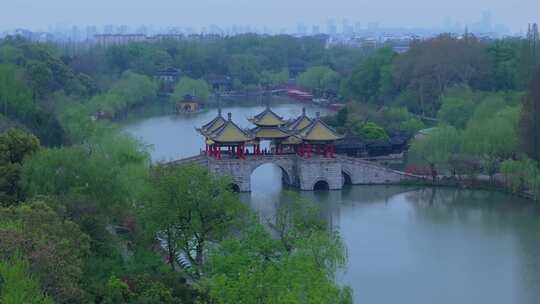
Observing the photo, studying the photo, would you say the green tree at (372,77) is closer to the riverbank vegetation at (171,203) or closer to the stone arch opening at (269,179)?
the riverbank vegetation at (171,203)

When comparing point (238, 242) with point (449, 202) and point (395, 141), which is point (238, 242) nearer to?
point (449, 202)

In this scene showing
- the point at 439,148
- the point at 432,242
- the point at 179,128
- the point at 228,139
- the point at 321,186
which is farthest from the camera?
the point at 179,128

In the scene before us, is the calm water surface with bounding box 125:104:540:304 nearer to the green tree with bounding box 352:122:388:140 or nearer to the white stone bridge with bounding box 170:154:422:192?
the white stone bridge with bounding box 170:154:422:192

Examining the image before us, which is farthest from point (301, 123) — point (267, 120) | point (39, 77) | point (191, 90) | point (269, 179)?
point (191, 90)

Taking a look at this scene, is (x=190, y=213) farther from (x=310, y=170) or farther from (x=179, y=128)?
(x=179, y=128)

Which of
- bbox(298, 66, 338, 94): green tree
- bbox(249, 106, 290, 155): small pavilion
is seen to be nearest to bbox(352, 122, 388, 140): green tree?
bbox(249, 106, 290, 155): small pavilion

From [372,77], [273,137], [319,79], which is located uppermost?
[372,77]
